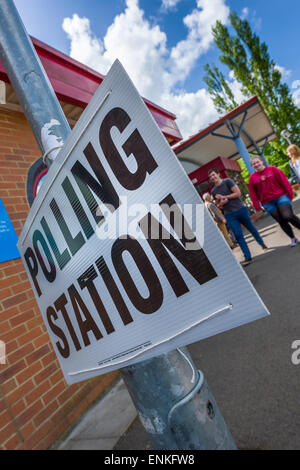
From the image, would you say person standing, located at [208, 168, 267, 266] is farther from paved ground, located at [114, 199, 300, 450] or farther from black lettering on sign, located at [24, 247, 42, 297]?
black lettering on sign, located at [24, 247, 42, 297]

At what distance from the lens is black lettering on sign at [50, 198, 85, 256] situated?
866 mm

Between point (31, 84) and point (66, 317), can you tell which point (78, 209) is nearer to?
point (66, 317)

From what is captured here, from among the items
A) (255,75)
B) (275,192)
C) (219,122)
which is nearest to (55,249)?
(275,192)

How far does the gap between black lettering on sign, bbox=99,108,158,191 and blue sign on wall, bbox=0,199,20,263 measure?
1987 millimetres

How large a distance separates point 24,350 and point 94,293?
5.96ft

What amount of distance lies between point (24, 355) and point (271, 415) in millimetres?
1883

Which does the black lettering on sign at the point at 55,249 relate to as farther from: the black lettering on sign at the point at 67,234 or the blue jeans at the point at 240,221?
the blue jeans at the point at 240,221

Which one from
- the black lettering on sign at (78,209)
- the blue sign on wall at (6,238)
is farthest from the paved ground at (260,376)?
the blue sign on wall at (6,238)

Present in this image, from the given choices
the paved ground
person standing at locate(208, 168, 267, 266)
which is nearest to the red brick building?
the paved ground

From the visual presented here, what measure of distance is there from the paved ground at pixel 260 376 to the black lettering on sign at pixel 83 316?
1.22 metres

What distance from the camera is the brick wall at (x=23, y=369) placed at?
80.7 inches

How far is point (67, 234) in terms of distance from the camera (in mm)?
896

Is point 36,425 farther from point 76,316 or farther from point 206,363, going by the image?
point 76,316
